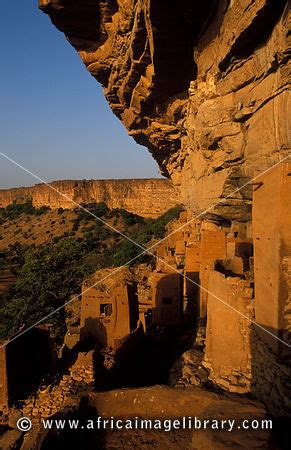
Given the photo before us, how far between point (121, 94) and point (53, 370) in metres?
8.70

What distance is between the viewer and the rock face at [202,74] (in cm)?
614

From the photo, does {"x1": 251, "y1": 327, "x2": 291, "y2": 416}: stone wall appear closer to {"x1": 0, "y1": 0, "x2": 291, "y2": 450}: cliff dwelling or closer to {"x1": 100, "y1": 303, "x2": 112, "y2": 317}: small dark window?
{"x1": 0, "y1": 0, "x2": 291, "y2": 450}: cliff dwelling

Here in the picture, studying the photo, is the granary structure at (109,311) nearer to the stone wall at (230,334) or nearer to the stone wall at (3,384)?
the stone wall at (3,384)

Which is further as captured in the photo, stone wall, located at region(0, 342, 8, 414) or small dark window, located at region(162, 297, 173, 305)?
small dark window, located at region(162, 297, 173, 305)

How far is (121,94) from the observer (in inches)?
493

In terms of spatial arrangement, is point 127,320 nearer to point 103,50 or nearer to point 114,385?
point 114,385

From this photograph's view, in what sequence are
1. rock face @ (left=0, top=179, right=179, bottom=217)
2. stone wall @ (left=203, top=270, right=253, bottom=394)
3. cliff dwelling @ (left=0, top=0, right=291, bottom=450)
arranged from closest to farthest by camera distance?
cliff dwelling @ (left=0, top=0, right=291, bottom=450), stone wall @ (left=203, top=270, right=253, bottom=394), rock face @ (left=0, top=179, right=179, bottom=217)

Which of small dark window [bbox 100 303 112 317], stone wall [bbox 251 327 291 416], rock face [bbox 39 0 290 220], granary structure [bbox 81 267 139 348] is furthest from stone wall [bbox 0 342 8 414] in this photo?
rock face [bbox 39 0 290 220]

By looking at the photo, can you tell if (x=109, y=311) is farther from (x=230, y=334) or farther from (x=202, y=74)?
(x=202, y=74)

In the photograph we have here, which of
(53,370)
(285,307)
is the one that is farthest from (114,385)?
(285,307)

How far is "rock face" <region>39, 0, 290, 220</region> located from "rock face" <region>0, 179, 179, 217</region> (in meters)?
21.3

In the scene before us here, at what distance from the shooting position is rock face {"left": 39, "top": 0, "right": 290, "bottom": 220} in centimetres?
614

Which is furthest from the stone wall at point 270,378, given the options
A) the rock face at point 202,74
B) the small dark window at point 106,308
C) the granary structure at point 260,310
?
the small dark window at point 106,308

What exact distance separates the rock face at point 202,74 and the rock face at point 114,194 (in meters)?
21.3
